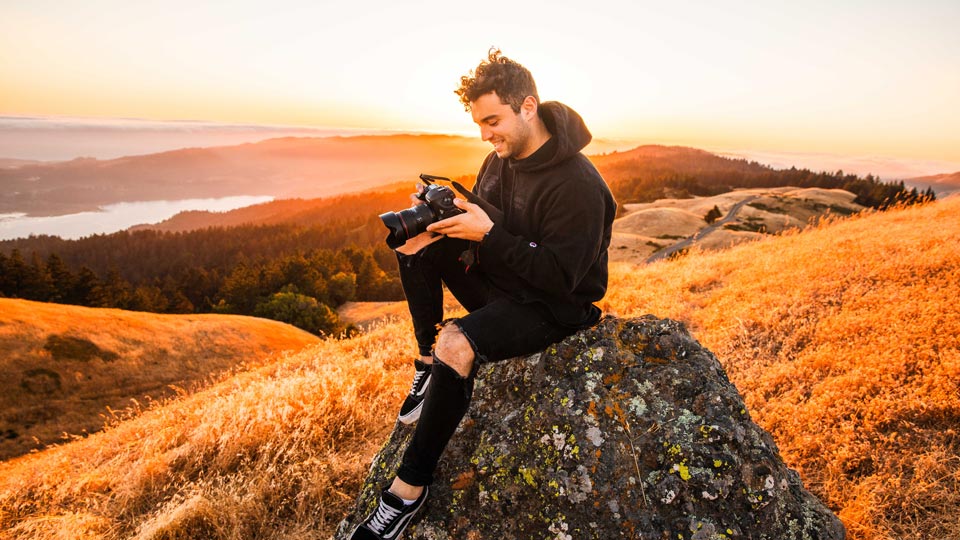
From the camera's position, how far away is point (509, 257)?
2.94 m

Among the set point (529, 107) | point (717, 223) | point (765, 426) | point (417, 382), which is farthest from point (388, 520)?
point (717, 223)

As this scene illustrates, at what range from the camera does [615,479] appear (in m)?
2.58

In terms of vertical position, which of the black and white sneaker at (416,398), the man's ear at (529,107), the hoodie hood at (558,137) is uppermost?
the man's ear at (529,107)

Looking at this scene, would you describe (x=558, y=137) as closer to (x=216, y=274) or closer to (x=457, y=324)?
(x=457, y=324)

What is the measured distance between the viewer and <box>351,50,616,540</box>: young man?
2.79m

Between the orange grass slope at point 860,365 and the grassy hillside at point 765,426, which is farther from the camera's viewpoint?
the grassy hillside at point 765,426

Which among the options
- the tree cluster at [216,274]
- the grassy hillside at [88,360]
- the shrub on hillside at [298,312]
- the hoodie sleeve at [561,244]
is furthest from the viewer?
the tree cluster at [216,274]

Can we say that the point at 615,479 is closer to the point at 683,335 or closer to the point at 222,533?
the point at 683,335

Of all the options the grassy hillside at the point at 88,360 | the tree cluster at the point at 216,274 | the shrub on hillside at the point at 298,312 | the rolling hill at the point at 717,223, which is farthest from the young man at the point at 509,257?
the shrub on hillside at the point at 298,312

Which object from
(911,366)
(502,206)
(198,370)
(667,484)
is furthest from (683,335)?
(198,370)

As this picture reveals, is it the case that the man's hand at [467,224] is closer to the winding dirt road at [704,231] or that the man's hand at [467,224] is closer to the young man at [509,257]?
the young man at [509,257]

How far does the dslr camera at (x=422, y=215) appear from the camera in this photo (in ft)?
9.67

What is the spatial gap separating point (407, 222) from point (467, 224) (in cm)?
39

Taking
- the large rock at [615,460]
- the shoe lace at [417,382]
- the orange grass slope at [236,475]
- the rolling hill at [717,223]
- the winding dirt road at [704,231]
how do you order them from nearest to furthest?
the large rock at [615,460]
the orange grass slope at [236,475]
the shoe lace at [417,382]
the winding dirt road at [704,231]
the rolling hill at [717,223]
